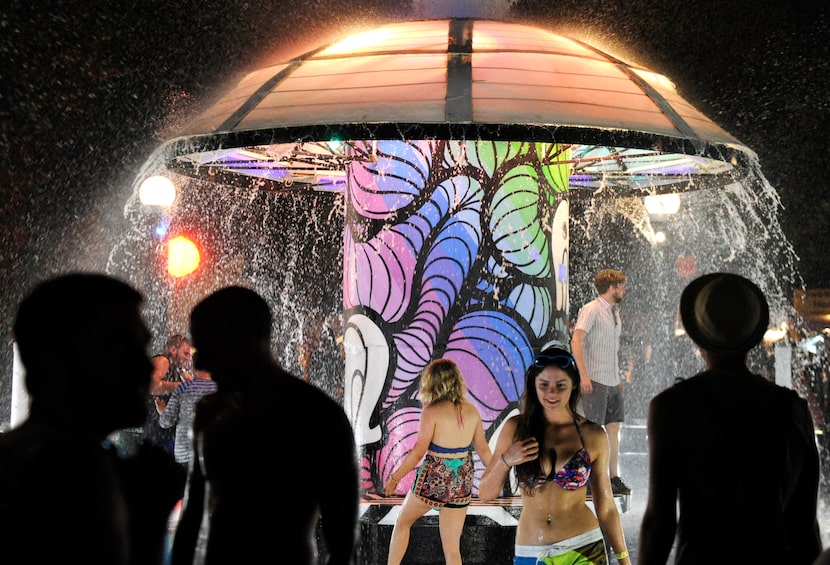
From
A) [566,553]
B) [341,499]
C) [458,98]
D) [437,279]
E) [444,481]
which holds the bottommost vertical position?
[566,553]

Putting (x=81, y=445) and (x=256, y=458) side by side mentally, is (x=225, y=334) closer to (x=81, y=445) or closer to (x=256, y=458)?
(x=256, y=458)

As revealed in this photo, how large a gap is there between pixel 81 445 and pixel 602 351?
836cm

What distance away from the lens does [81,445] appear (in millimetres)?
2553

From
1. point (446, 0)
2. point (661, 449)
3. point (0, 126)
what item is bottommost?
point (661, 449)

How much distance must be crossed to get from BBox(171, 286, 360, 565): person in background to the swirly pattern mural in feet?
19.0

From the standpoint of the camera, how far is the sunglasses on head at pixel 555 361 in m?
5.93

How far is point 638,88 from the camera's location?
909 centimetres

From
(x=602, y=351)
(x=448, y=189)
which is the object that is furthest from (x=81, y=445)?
(x=602, y=351)

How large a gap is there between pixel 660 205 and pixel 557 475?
10.8 m

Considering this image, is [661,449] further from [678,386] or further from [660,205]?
[660,205]

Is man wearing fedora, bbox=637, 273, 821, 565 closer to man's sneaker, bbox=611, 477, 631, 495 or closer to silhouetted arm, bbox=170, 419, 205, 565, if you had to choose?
silhouetted arm, bbox=170, 419, 205, 565

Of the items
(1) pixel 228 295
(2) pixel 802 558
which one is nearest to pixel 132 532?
(1) pixel 228 295

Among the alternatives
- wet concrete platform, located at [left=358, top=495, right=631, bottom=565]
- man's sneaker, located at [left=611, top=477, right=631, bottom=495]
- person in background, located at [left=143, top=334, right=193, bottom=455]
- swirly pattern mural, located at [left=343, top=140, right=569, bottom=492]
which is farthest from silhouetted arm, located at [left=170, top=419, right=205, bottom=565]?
man's sneaker, located at [left=611, top=477, right=631, bottom=495]

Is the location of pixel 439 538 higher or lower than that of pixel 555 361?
lower
